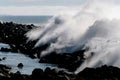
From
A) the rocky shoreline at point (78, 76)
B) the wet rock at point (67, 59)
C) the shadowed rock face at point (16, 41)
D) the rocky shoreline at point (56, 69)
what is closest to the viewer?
the rocky shoreline at point (78, 76)

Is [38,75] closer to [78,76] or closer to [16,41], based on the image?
[78,76]

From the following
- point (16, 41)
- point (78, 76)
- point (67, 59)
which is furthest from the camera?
point (16, 41)

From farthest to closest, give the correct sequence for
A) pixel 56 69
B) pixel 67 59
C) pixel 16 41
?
1. pixel 16 41
2. pixel 67 59
3. pixel 56 69

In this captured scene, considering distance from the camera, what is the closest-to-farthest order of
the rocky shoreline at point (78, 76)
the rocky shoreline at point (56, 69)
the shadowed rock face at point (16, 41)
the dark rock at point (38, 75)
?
1. the rocky shoreline at point (78, 76)
2. the rocky shoreline at point (56, 69)
3. the dark rock at point (38, 75)
4. the shadowed rock face at point (16, 41)

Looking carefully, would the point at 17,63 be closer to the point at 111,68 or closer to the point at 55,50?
the point at 55,50

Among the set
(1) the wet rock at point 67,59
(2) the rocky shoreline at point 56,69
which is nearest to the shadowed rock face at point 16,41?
(2) the rocky shoreline at point 56,69

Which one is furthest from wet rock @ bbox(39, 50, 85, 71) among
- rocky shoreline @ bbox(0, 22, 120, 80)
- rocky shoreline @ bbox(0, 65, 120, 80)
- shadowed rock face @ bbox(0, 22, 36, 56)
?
shadowed rock face @ bbox(0, 22, 36, 56)

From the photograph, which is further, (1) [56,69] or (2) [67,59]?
(2) [67,59]

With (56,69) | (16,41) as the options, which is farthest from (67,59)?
(16,41)

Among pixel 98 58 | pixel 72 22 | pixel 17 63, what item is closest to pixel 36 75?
pixel 98 58

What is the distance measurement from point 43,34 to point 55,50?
2050cm

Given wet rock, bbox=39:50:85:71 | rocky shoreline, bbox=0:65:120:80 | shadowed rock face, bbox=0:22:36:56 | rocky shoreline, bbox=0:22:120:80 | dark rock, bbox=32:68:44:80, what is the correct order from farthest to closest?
shadowed rock face, bbox=0:22:36:56 < wet rock, bbox=39:50:85:71 < dark rock, bbox=32:68:44:80 < rocky shoreline, bbox=0:22:120:80 < rocky shoreline, bbox=0:65:120:80

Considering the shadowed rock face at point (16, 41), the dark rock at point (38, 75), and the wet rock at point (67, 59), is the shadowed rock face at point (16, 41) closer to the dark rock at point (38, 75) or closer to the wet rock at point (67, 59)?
the wet rock at point (67, 59)

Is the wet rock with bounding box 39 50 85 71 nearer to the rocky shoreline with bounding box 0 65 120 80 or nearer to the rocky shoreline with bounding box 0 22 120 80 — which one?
the rocky shoreline with bounding box 0 22 120 80
